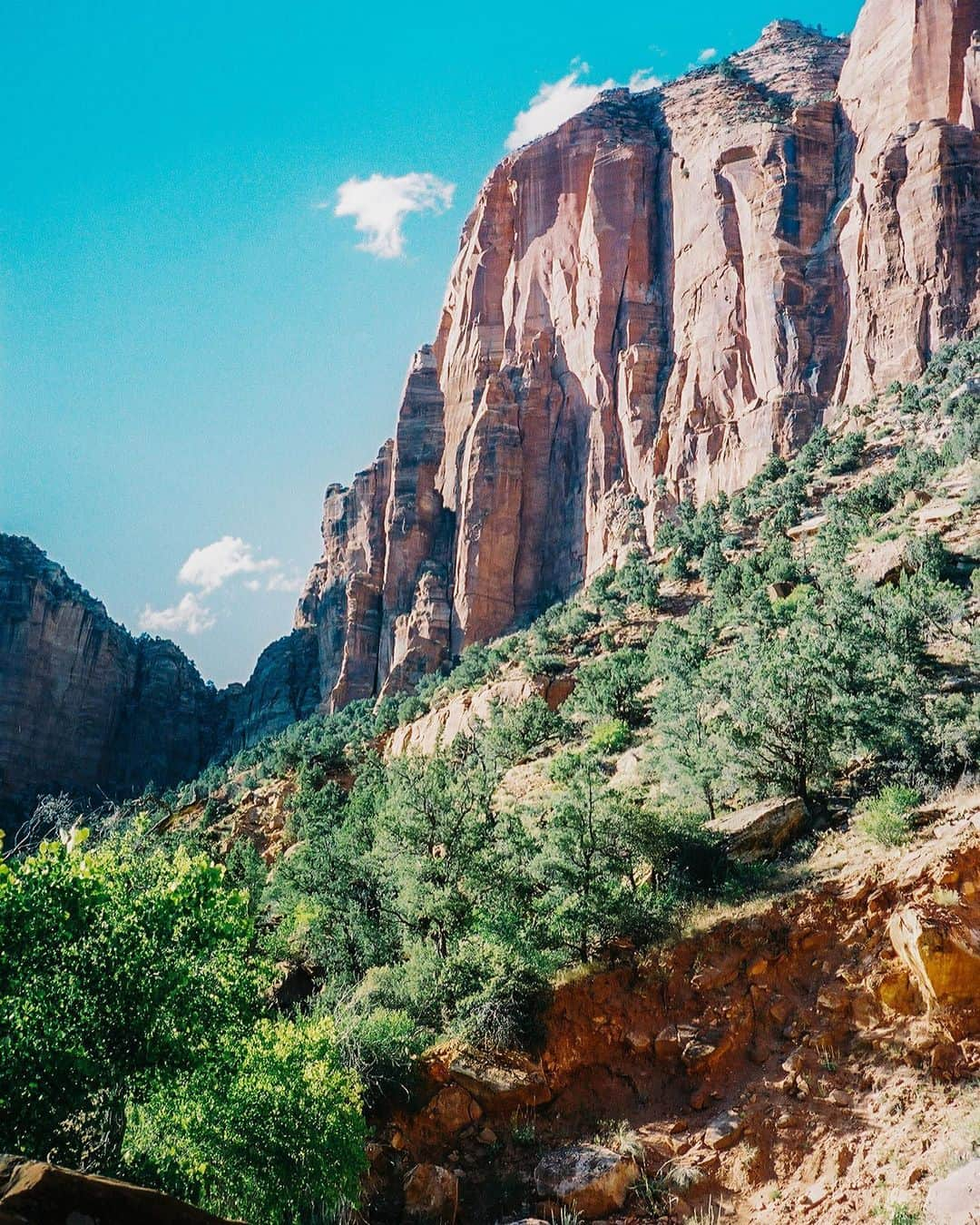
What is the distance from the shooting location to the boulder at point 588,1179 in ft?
Result: 35.5

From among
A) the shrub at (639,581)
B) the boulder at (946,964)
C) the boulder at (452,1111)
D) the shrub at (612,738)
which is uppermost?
the shrub at (639,581)

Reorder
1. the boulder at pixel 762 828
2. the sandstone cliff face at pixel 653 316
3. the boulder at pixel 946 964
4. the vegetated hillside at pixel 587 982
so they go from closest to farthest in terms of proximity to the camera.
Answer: the vegetated hillside at pixel 587 982 < the boulder at pixel 946 964 < the boulder at pixel 762 828 < the sandstone cliff face at pixel 653 316

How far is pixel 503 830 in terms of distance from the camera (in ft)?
64.2

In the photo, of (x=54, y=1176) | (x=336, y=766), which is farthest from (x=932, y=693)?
(x=336, y=766)

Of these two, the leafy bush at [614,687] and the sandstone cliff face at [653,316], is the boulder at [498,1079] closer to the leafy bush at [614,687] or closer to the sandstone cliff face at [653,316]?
the leafy bush at [614,687]

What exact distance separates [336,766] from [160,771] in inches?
1677

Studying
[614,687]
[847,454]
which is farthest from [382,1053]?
[847,454]

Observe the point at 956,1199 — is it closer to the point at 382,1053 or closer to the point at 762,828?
the point at 382,1053

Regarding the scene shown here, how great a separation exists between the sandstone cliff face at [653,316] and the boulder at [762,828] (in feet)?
141

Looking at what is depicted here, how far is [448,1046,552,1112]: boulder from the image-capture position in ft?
41.9

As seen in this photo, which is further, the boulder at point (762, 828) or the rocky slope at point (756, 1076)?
the boulder at point (762, 828)

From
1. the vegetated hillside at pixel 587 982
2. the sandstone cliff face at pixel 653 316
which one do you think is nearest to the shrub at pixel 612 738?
the vegetated hillside at pixel 587 982

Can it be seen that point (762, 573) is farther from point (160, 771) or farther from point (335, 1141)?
point (160, 771)

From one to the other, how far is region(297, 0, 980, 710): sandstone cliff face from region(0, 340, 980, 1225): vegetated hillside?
3564cm
